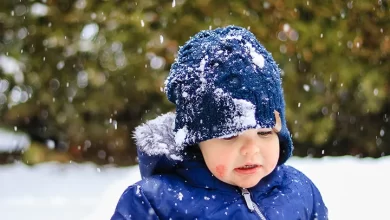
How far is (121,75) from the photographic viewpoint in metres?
4.21

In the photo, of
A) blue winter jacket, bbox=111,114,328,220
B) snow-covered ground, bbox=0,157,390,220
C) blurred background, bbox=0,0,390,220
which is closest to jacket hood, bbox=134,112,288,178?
blue winter jacket, bbox=111,114,328,220

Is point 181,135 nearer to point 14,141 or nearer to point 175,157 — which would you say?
point 175,157

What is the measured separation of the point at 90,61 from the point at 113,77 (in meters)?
0.19

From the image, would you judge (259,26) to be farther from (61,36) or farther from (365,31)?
(61,36)

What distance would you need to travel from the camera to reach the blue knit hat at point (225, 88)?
5.71 ft

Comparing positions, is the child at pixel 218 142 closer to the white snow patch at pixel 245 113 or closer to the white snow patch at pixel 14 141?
the white snow patch at pixel 245 113

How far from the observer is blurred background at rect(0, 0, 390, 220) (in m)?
4.06

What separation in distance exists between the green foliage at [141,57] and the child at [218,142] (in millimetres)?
2149

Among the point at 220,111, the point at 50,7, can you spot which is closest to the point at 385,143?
the point at 50,7

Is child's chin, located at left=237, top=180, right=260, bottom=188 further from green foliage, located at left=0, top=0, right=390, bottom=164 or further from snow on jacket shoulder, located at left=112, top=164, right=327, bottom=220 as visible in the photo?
green foliage, located at left=0, top=0, right=390, bottom=164

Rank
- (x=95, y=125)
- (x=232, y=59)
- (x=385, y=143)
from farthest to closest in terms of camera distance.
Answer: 1. (x=385, y=143)
2. (x=95, y=125)
3. (x=232, y=59)

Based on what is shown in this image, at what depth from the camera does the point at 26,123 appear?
445 cm

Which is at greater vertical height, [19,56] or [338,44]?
[19,56]

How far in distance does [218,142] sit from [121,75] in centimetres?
249
